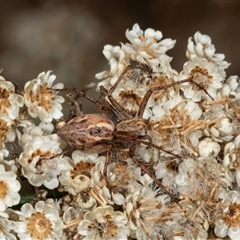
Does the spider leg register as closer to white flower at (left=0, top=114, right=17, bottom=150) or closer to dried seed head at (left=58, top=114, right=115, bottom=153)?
dried seed head at (left=58, top=114, right=115, bottom=153)

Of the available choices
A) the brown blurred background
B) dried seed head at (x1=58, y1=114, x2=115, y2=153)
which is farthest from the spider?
the brown blurred background

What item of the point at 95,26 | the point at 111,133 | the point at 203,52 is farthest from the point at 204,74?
the point at 95,26

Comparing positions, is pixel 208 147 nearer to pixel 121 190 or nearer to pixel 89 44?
pixel 121 190

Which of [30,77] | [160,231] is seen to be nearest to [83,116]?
[160,231]

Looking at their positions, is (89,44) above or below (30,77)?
above

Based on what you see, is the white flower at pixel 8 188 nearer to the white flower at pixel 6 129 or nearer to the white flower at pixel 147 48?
the white flower at pixel 6 129

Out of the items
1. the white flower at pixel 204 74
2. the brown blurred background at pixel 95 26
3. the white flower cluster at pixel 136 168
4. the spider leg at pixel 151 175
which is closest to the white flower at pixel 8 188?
the white flower cluster at pixel 136 168
